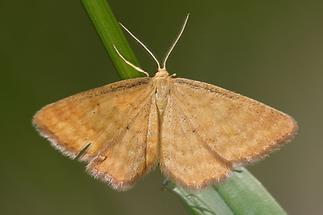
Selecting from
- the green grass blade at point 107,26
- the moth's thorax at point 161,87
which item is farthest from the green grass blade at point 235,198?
the green grass blade at point 107,26

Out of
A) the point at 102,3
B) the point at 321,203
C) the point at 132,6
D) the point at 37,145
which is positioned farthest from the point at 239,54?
the point at 102,3

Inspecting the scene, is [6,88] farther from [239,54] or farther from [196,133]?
[196,133]

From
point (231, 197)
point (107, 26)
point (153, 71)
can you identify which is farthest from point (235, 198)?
point (153, 71)

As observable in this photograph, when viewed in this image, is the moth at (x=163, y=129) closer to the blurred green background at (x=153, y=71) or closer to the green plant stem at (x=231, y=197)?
the green plant stem at (x=231, y=197)

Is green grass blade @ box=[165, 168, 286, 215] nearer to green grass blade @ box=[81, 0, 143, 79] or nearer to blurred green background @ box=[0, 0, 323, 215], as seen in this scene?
green grass blade @ box=[81, 0, 143, 79]

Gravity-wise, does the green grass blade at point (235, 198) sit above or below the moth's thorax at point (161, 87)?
below

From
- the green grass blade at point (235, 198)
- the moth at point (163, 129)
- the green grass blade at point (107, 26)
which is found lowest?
the green grass blade at point (235, 198)

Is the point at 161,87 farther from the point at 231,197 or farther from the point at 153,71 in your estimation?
the point at 153,71
